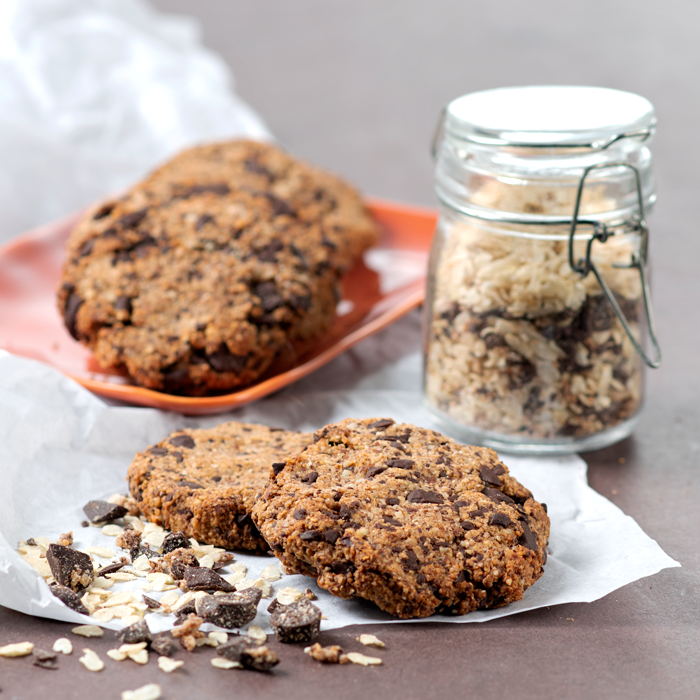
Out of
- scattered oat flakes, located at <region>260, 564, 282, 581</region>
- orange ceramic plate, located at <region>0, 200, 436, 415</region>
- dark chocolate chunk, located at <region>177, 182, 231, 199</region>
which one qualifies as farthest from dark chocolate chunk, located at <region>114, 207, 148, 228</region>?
scattered oat flakes, located at <region>260, 564, 282, 581</region>

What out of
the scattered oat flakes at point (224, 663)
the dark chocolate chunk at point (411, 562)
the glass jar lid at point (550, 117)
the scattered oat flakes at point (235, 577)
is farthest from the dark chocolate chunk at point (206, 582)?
the glass jar lid at point (550, 117)

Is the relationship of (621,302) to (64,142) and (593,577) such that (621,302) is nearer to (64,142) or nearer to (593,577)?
(593,577)

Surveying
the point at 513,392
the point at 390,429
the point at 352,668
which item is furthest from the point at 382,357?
the point at 352,668

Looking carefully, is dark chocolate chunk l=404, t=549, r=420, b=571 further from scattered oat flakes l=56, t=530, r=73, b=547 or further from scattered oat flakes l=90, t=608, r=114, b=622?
scattered oat flakes l=56, t=530, r=73, b=547

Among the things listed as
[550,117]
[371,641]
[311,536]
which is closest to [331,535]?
[311,536]

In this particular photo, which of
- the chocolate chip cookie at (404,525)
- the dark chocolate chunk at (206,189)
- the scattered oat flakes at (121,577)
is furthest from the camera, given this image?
the dark chocolate chunk at (206,189)

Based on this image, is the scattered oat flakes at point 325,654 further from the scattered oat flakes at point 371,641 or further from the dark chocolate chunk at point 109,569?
the dark chocolate chunk at point 109,569
